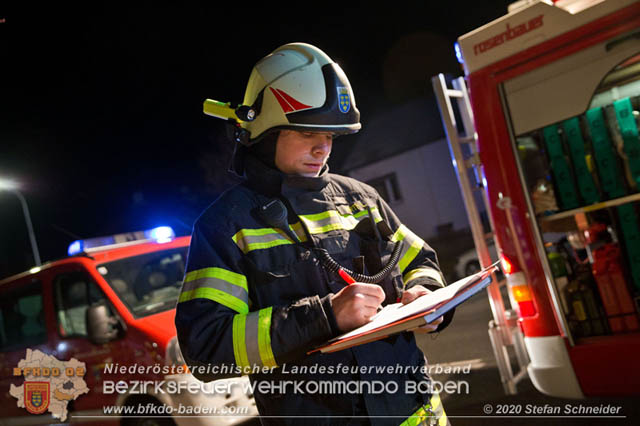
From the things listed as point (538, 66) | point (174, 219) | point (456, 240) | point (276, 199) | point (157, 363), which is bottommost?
point (456, 240)

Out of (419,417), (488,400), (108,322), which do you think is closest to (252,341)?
(419,417)

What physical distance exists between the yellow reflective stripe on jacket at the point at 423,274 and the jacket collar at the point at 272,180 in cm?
54

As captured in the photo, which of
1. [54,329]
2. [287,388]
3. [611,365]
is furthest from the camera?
[54,329]

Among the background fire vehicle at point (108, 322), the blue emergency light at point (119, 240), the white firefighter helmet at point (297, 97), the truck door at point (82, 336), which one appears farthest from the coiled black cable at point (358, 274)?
the blue emergency light at point (119, 240)

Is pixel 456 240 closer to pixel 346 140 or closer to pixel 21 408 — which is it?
pixel 346 140

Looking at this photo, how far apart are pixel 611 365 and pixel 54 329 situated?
206 inches

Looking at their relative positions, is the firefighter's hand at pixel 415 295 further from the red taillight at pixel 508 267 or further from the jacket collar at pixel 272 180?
the red taillight at pixel 508 267

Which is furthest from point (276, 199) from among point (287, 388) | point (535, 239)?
point (535, 239)

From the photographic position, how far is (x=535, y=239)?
11.9 ft

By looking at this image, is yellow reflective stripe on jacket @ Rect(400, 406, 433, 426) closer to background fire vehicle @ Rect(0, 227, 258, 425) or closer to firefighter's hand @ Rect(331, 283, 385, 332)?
firefighter's hand @ Rect(331, 283, 385, 332)

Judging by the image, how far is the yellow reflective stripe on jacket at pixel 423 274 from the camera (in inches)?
76.1

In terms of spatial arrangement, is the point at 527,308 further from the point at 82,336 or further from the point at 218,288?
the point at 82,336

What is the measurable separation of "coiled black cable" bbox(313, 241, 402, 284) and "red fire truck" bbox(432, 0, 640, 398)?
2.21 m

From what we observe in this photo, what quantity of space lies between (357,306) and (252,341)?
342 millimetres
